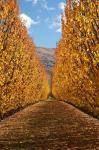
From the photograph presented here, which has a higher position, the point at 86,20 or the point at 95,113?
the point at 86,20

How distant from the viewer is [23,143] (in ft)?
53.8

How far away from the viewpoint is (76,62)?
35594 mm

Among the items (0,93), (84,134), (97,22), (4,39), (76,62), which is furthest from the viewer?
(76,62)

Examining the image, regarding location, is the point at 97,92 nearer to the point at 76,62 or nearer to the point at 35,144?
the point at 76,62

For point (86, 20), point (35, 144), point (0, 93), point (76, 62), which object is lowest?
point (35, 144)

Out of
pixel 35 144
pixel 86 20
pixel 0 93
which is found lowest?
pixel 35 144

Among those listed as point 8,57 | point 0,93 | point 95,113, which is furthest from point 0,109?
point 95,113

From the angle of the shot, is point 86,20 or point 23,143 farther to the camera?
point 86,20

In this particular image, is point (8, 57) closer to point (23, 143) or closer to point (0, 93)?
point (0, 93)

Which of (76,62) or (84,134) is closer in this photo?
(84,134)

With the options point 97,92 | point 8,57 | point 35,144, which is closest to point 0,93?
point 8,57

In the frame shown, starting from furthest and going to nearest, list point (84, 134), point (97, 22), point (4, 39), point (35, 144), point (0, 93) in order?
point (4, 39)
point (0, 93)
point (97, 22)
point (84, 134)
point (35, 144)

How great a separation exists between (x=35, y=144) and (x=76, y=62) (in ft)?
66.0

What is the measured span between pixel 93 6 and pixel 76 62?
815 cm
